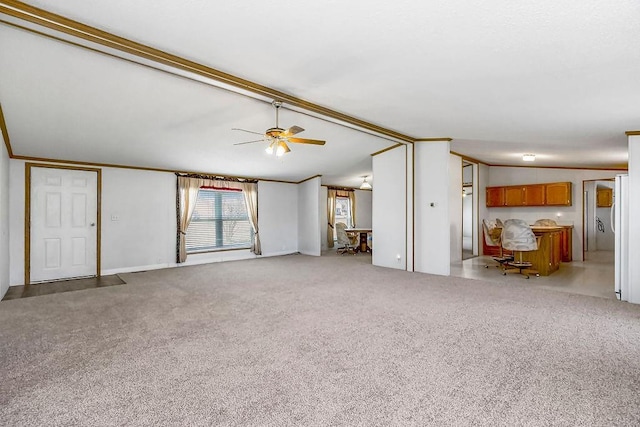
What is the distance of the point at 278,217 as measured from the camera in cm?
916

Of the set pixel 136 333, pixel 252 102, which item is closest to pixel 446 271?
pixel 252 102

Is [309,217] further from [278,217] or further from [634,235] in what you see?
[634,235]

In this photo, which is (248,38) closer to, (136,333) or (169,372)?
(169,372)

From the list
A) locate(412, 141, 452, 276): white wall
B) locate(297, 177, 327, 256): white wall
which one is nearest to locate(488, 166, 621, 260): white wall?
locate(412, 141, 452, 276): white wall

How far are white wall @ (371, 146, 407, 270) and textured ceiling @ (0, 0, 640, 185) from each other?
1215 mm

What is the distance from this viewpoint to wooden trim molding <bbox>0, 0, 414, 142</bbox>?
2.22 m

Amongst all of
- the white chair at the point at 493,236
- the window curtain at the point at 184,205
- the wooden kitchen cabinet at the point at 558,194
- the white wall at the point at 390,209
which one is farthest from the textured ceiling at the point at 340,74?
the wooden kitchen cabinet at the point at 558,194

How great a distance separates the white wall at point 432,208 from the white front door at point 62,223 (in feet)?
20.0

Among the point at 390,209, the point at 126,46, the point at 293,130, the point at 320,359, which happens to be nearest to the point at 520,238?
the point at 390,209

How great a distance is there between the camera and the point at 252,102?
433cm

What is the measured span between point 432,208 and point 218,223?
4.97m

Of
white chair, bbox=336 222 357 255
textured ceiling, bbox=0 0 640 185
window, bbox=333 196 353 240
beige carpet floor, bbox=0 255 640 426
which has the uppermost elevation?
textured ceiling, bbox=0 0 640 185

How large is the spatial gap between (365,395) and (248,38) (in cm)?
267

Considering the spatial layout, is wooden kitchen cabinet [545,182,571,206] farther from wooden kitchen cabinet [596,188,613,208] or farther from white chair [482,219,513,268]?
wooden kitchen cabinet [596,188,613,208]
